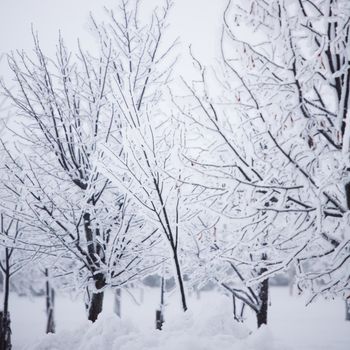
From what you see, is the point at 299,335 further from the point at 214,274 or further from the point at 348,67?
the point at 348,67

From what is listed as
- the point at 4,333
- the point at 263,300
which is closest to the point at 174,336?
the point at 263,300

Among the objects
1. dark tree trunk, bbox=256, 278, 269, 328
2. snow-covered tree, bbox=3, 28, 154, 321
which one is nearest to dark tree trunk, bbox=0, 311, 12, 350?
snow-covered tree, bbox=3, 28, 154, 321

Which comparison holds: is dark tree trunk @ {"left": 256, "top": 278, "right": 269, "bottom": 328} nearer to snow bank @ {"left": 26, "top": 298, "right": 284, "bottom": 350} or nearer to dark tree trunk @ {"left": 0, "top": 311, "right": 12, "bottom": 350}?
snow bank @ {"left": 26, "top": 298, "right": 284, "bottom": 350}

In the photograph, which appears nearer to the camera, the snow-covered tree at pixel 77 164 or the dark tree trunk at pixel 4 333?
the snow-covered tree at pixel 77 164

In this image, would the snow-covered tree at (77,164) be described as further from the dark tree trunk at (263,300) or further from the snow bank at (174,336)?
the dark tree trunk at (263,300)

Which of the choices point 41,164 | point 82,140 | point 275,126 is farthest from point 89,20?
point 275,126

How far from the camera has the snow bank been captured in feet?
9.29

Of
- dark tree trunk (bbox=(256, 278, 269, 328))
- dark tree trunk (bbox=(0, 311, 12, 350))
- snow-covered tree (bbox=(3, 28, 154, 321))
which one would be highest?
snow-covered tree (bbox=(3, 28, 154, 321))

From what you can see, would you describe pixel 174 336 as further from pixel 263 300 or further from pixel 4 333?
pixel 4 333

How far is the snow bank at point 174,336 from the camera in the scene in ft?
9.29

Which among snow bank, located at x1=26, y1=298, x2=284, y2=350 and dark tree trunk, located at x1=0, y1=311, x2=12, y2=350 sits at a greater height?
snow bank, located at x1=26, y1=298, x2=284, y2=350

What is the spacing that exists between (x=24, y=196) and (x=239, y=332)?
3061 millimetres

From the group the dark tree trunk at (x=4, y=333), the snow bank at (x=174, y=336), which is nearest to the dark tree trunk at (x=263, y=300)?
the snow bank at (x=174, y=336)

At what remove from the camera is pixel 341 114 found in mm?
2510
